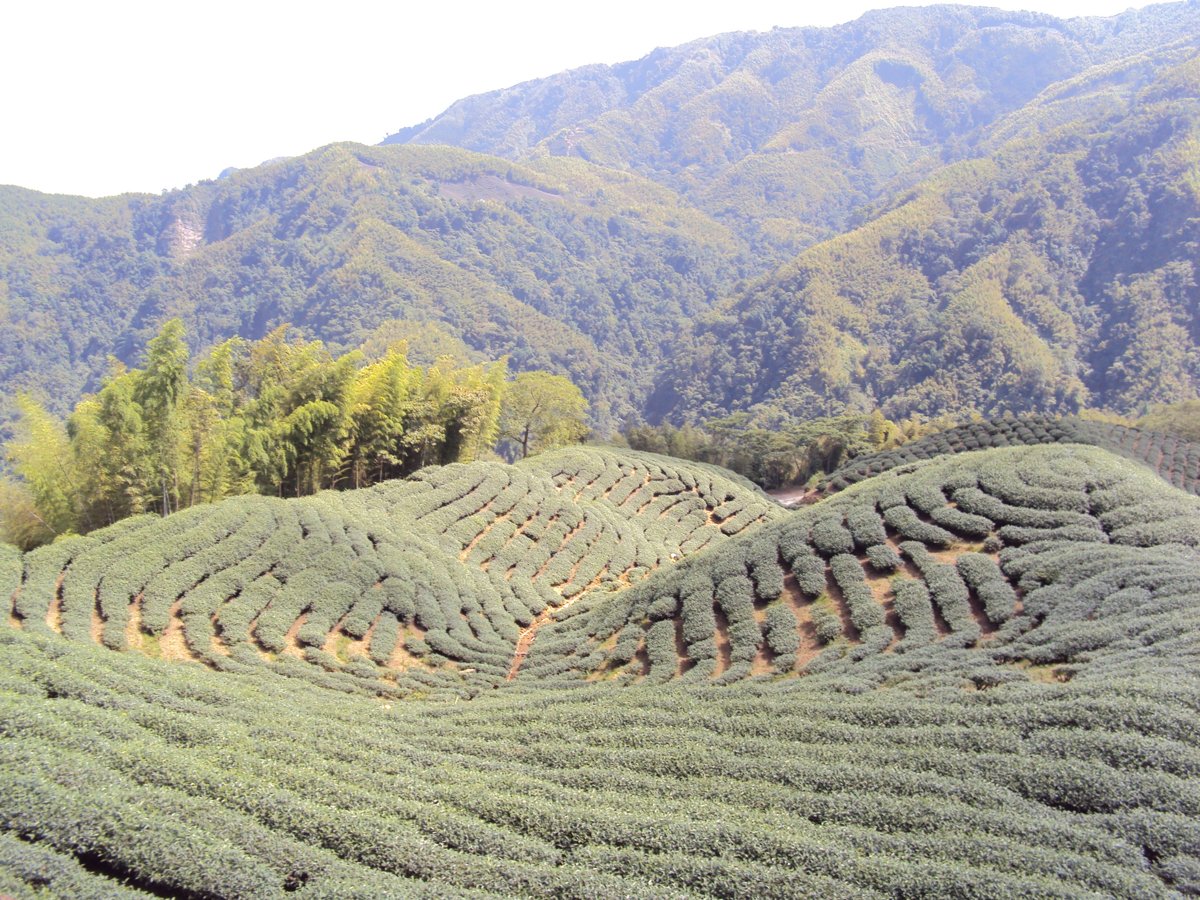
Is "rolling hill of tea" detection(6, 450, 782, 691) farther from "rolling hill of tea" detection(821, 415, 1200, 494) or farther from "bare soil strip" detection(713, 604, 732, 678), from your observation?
"rolling hill of tea" detection(821, 415, 1200, 494)

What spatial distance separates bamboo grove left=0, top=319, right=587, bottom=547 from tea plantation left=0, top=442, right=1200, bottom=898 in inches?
260

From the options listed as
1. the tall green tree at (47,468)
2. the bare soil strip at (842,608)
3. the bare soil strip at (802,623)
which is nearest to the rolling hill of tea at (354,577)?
the tall green tree at (47,468)

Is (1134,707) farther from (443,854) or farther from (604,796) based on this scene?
(443,854)

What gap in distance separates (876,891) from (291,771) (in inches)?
359

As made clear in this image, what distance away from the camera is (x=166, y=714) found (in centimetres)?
1303

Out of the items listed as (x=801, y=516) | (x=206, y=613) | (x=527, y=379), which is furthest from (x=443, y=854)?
(x=527, y=379)

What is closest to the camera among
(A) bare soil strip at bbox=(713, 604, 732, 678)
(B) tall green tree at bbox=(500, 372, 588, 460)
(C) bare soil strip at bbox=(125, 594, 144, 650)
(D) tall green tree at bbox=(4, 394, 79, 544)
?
(C) bare soil strip at bbox=(125, 594, 144, 650)

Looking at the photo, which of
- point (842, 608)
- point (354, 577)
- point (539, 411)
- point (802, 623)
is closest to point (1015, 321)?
point (539, 411)

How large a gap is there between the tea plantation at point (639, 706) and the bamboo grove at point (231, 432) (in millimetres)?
6592

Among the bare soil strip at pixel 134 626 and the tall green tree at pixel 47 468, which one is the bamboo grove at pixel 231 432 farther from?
the bare soil strip at pixel 134 626

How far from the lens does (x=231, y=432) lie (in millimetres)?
33906

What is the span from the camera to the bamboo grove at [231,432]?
28.6m

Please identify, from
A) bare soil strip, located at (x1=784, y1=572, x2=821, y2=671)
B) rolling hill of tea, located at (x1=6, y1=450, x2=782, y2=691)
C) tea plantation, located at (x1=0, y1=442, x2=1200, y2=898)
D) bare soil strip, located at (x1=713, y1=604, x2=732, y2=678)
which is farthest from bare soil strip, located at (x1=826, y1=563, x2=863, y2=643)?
rolling hill of tea, located at (x1=6, y1=450, x2=782, y2=691)

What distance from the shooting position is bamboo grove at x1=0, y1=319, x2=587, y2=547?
28.6 meters
